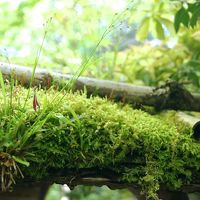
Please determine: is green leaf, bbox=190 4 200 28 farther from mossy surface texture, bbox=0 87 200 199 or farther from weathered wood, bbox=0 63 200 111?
mossy surface texture, bbox=0 87 200 199

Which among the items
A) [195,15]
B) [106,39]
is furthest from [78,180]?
[106,39]

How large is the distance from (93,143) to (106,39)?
1634mm

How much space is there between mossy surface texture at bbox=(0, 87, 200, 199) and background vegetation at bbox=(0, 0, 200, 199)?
29.0 inches

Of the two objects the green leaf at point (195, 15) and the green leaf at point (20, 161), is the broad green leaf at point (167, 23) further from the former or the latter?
the green leaf at point (20, 161)

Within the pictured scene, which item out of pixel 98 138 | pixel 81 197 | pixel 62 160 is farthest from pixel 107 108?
pixel 81 197

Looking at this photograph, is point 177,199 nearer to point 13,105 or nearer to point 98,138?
point 98,138

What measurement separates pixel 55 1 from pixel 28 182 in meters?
2.35

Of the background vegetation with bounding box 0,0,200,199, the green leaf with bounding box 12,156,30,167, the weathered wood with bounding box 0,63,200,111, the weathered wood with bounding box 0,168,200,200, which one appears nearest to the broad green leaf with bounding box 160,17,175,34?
the background vegetation with bounding box 0,0,200,199

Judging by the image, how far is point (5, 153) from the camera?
795mm

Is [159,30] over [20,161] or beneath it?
over

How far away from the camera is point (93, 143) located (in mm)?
939

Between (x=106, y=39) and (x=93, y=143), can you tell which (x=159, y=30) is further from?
(x=93, y=143)

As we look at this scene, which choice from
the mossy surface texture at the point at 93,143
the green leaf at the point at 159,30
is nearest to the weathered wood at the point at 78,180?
the mossy surface texture at the point at 93,143

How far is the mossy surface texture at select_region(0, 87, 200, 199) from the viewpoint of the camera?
33.8 inches
